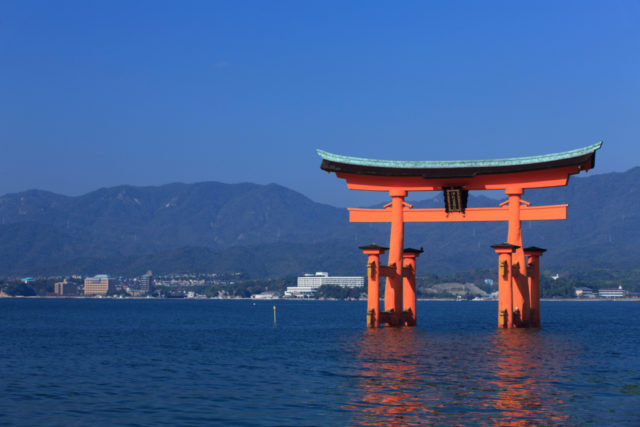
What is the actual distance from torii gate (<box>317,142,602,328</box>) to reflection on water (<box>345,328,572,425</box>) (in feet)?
14.5

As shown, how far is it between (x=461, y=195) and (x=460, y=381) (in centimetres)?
2354

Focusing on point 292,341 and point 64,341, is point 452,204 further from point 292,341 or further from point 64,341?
point 64,341

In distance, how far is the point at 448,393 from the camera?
25.7m

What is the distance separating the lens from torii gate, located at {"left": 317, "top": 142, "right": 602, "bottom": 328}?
47750mm

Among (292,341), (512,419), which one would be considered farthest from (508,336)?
(512,419)

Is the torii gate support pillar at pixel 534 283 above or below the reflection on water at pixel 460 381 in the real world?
above

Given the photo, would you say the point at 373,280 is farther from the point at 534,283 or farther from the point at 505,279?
the point at 534,283

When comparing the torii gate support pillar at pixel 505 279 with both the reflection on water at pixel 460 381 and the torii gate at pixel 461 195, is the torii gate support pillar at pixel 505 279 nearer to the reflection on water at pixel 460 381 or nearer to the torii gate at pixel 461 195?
the torii gate at pixel 461 195

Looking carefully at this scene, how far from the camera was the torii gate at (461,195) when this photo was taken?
157ft

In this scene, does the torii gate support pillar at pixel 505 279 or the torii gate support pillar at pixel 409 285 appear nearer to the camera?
the torii gate support pillar at pixel 505 279

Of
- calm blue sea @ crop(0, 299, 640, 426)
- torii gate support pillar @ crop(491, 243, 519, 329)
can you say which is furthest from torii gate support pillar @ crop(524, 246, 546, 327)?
calm blue sea @ crop(0, 299, 640, 426)

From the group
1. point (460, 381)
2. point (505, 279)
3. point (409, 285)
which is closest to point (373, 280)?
point (409, 285)

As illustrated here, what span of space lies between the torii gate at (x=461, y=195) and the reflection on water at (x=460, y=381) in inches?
174

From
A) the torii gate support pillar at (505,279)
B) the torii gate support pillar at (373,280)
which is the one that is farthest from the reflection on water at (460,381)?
the torii gate support pillar at (373,280)
